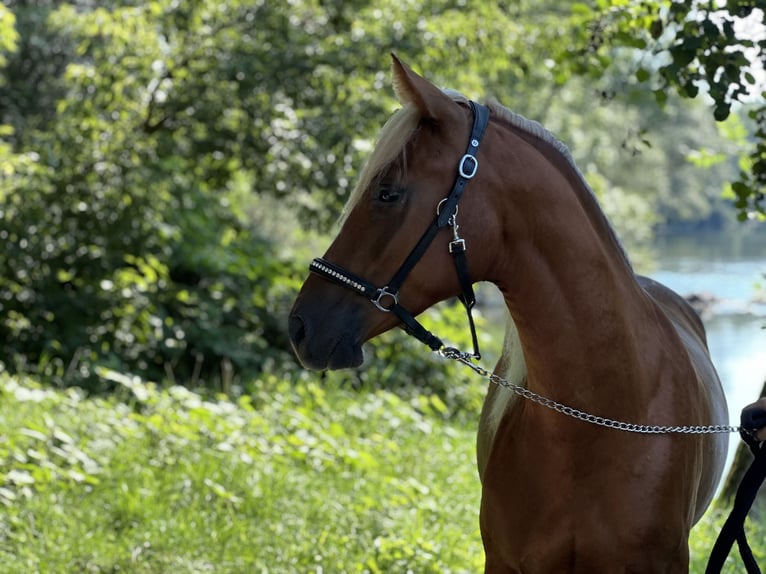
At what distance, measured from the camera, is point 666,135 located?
3828 centimetres

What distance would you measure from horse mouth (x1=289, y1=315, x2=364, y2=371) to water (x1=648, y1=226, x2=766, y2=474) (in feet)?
7.09

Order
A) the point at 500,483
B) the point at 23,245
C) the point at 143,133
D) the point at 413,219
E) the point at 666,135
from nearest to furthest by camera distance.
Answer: the point at 413,219
the point at 500,483
the point at 23,245
the point at 143,133
the point at 666,135

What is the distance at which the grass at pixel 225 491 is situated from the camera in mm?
4117

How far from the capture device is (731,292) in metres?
22.5

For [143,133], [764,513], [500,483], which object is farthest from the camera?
[143,133]

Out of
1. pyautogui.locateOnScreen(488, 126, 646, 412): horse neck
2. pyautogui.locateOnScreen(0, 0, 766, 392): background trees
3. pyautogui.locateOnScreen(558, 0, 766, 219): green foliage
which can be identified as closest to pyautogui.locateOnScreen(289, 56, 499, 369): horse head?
pyautogui.locateOnScreen(488, 126, 646, 412): horse neck

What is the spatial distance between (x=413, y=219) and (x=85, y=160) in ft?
19.8

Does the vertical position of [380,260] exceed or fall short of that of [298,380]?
it exceeds it

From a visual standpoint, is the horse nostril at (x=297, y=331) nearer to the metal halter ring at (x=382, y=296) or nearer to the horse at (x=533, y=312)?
the horse at (x=533, y=312)

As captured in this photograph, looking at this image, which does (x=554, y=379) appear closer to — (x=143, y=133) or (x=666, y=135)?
(x=143, y=133)

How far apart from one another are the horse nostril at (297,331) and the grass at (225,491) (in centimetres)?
201

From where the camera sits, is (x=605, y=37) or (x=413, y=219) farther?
(x=605, y=37)

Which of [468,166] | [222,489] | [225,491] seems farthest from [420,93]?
[225,491]

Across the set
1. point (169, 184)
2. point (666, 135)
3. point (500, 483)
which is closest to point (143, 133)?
point (169, 184)
